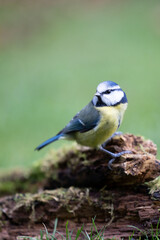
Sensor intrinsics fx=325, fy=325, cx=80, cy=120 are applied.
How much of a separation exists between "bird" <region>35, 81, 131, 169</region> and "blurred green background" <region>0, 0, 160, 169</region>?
3.73ft

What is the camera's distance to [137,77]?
6.75 metres

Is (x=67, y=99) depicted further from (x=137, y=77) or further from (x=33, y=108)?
(x=137, y=77)

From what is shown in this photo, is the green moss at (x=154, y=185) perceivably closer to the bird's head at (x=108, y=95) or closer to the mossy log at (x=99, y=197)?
the mossy log at (x=99, y=197)

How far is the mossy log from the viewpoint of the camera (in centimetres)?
238

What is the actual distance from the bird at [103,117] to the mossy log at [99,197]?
110 millimetres

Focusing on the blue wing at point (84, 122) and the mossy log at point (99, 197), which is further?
the blue wing at point (84, 122)

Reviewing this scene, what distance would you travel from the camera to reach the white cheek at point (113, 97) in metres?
2.68

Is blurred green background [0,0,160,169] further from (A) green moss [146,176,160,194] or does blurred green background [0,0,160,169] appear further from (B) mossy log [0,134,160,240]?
(A) green moss [146,176,160,194]

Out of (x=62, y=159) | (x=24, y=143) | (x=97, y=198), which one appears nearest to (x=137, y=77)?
(x=24, y=143)

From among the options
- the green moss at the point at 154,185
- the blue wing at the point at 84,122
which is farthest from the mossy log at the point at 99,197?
the blue wing at the point at 84,122

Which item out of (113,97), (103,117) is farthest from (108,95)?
(103,117)

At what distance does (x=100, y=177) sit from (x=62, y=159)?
637 mm

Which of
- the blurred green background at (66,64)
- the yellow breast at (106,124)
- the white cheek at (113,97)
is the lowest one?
the yellow breast at (106,124)

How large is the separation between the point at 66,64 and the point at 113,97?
610cm
